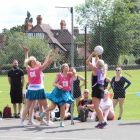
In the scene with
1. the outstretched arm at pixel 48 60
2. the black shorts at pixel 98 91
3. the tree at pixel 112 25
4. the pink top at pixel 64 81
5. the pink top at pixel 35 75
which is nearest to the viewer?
the black shorts at pixel 98 91

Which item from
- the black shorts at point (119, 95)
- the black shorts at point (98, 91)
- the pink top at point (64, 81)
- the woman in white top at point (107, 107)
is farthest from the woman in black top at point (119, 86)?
the black shorts at point (98, 91)

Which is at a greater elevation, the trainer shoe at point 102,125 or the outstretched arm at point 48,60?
the outstretched arm at point 48,60

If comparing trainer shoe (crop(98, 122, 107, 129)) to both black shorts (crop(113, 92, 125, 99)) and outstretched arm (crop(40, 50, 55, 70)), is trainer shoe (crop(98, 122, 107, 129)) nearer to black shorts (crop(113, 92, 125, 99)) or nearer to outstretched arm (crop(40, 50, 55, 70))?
outstretched arm (crop(40, 50, 55, 70))

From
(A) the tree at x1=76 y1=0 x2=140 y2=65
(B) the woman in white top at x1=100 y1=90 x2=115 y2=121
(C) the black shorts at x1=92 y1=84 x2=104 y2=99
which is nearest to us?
(C) the black shorts at x1=92 y1=84 x2=104 y2=99

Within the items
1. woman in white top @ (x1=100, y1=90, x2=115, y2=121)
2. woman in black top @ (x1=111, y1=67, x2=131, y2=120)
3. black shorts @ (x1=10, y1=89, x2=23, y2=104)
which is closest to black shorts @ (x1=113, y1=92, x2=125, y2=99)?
woman in black top @ (x1=111, y1=67, x2=131, y2=120)

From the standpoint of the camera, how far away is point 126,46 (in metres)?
25.6

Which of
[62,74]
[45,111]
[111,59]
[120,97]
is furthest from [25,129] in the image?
[111,59]

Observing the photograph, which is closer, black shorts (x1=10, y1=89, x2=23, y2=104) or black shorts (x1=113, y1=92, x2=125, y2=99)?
black shorts (x1=113, y1=92, x2=125, y2=99)

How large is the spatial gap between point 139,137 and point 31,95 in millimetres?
3277

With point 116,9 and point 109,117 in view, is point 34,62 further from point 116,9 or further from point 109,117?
point 116,9

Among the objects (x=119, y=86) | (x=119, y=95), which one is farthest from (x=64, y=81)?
(x=119, y=95)

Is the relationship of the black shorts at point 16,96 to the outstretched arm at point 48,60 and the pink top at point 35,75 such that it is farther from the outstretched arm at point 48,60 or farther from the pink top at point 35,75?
the outstretched arm at point 48,60

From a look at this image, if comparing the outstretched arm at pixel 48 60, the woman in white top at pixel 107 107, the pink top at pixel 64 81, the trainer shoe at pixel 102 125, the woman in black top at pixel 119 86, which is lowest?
the trainer shoe at pixel 102 125

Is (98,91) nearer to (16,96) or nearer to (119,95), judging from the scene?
(119,95)
